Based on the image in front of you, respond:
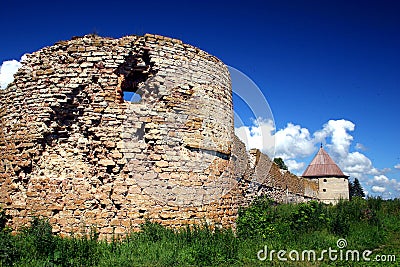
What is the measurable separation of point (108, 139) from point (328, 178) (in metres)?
26.6

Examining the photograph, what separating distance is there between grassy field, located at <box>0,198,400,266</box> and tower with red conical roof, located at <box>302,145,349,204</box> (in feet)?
67.3

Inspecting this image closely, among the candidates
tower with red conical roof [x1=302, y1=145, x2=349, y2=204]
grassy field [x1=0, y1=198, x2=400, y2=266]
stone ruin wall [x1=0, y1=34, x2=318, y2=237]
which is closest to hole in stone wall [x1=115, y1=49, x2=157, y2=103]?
stone ruin wall [x1=0, y1=34, x2=318, y2=237]

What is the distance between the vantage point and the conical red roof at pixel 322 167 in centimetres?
3006

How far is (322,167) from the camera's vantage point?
30.9 meters

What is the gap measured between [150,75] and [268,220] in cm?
481

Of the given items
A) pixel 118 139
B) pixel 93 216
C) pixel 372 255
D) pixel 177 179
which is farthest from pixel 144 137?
pixel 372 255

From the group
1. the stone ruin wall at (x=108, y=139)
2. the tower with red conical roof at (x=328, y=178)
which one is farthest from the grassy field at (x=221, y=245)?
the tower with red conical roof at (x=328, y=178)

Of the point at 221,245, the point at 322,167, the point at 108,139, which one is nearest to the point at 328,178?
the point at 322,167

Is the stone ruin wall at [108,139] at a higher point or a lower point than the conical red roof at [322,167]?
lower

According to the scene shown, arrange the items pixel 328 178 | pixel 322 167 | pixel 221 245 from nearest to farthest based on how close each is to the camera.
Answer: pixel 221 245 → pixel 328 178 → pixel 322 167

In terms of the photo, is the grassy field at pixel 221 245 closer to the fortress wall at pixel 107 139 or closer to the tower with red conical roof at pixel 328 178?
the fortress wall at pixel 107 139

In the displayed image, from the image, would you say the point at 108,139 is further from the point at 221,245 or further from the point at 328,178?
the point at 328,178

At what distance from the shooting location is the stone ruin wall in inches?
267

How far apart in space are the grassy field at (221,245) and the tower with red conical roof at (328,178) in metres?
20.5
